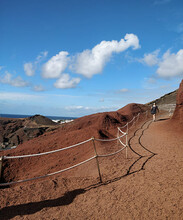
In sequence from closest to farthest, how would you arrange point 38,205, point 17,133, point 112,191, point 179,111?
1. point 38,205
2. point 112,191
3. point 179,111
4. point 17,133

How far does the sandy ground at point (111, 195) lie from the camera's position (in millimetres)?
3357

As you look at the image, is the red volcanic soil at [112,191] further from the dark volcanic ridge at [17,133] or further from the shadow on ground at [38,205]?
the dark volcanic ridge at [17,133]

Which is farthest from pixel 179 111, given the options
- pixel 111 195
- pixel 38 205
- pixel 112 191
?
pixel 38 205

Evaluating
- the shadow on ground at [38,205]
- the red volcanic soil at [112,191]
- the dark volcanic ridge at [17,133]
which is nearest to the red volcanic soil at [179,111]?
the red volcanic soil at [112,191]

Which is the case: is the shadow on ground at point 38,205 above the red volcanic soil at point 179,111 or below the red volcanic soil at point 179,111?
below

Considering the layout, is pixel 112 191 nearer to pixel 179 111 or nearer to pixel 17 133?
pixel 179 111

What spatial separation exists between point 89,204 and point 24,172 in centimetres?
559

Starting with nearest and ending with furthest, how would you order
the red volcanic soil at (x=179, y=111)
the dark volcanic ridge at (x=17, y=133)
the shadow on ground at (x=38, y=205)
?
the shadow on ground at (x=38, y=205) → the red volcanic soil at (x=179, y=111) → the dark volcanic ridge at (x=17, y=133)

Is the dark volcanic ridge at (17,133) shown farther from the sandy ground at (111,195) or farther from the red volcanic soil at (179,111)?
the red volcanic soil at (179,111)

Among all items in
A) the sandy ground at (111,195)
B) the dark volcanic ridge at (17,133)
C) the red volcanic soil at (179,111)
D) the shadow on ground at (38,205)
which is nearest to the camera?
the sandy ground at (111,195)

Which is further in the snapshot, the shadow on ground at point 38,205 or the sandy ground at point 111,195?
the shadow on ground at point 38,205

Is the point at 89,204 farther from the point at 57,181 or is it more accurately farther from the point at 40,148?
the point at 40,148

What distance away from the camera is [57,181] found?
5.05 m

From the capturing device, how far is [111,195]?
A: 403 cm
